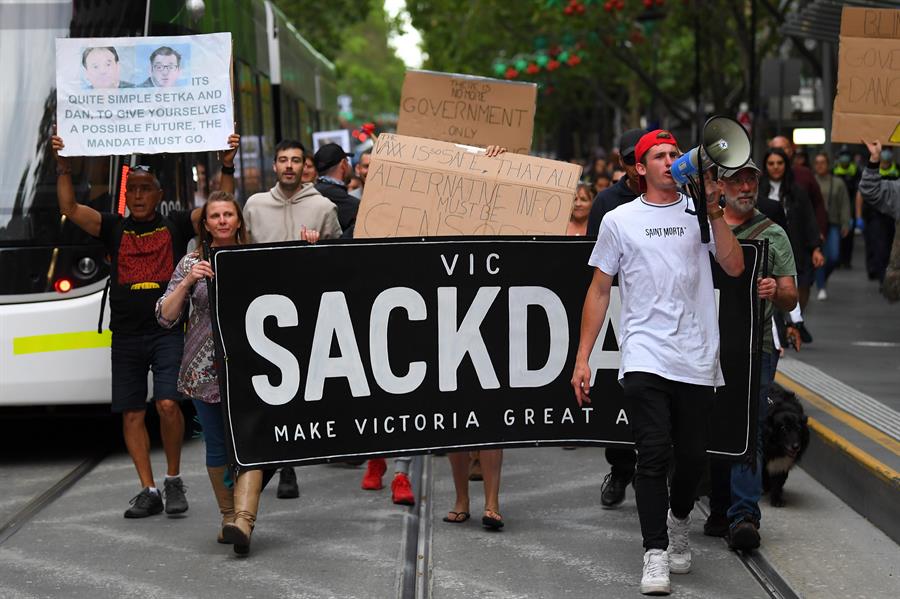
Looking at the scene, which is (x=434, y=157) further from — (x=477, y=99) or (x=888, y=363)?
(x=888, y=363)

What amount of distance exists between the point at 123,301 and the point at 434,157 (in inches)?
A: 66.5

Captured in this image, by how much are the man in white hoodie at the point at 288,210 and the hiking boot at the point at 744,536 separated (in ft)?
8.57

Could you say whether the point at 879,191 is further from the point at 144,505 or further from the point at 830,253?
the point at 830,253

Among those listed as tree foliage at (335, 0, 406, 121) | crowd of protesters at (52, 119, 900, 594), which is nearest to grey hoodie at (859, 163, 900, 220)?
crowd of protesters at (52, 119, 900, 594)

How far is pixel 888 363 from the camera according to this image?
12461mm

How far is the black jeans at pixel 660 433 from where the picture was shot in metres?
6.14

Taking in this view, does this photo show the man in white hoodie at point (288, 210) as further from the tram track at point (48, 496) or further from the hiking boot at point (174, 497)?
the tram track at point (48, 496)

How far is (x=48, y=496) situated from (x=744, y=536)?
12.4 feet

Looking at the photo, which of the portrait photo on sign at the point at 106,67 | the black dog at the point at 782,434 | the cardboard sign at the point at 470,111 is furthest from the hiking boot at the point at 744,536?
the portrait photo on sign at the point at 106,67

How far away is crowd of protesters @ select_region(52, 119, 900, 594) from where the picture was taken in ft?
20.2

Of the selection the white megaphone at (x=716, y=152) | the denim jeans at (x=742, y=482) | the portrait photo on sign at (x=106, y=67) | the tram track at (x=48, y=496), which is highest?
the portrait photo on sign at (x=106, y=67)

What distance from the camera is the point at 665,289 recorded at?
616 centimetres

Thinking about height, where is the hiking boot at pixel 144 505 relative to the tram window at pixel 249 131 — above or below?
below

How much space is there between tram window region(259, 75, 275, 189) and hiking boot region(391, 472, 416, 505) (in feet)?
21.8
